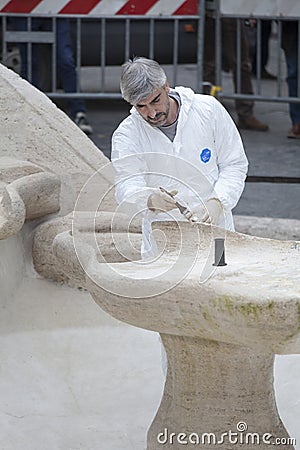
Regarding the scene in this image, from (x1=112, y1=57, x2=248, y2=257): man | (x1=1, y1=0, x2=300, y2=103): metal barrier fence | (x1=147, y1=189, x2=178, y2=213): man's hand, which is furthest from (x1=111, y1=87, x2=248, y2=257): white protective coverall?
(x1=1, y1=0, x2=300, y2=103): metal barrier fence

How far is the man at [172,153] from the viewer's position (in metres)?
3.44

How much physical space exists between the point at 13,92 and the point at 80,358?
3.59 feet

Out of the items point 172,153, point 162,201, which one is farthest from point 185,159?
point 162,201

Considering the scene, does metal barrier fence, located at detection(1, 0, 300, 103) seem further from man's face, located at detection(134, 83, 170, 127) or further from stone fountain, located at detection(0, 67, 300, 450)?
man's face, located at detection(134, 83, 170, 127)

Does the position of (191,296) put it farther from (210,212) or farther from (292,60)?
(292,60)

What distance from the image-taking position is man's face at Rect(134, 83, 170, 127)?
347cm

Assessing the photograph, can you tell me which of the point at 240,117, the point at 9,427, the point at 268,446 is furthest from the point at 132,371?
the point at 240,117

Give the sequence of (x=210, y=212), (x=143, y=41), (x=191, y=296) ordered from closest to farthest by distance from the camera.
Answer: (x=191, y=296), (x=210, y=212), (x=143, y=41)

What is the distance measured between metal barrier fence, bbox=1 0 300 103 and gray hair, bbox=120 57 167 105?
306 cm

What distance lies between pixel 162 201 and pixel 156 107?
35 cm

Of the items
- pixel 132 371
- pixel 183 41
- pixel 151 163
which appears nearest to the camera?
pixel 151 163

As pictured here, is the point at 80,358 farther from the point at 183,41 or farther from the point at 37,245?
the point at 183,41

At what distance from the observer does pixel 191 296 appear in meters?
2.94

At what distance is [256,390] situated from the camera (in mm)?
3305
